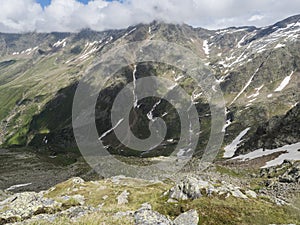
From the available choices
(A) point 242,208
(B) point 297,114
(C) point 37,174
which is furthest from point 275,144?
(C) point 37,174

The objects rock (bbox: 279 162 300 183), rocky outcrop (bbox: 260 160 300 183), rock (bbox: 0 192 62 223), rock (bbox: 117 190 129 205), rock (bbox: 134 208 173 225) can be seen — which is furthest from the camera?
rocky outcrop (bbox: 260 160 300 183)

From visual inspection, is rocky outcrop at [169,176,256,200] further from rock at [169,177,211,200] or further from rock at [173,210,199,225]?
rock at [173,210,199,225]

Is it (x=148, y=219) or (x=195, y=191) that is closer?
(x=148, y=219)

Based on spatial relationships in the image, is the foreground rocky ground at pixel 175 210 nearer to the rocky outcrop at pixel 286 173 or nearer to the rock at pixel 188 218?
the rock at pixel 188 218

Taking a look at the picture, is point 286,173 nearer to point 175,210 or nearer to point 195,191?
point 195,191

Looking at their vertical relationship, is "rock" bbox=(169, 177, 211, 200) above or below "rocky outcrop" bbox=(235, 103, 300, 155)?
above

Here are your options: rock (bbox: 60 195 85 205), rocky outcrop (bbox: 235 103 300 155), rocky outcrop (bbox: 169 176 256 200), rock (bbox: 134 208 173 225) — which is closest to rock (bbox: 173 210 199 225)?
rock (bbox: 134 208 173 225)

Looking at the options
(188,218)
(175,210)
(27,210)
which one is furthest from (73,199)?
(188,218)

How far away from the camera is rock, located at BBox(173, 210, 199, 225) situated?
80.7 ft

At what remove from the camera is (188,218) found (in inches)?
993

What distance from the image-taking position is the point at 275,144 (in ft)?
425

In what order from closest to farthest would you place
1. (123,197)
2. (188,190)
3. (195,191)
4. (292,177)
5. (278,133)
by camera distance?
(195,191) < (188,190) < (123,197) < (292,177) < (278,133)

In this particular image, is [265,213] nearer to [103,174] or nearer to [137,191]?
[137,191]

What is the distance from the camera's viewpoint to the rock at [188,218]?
968 inches
